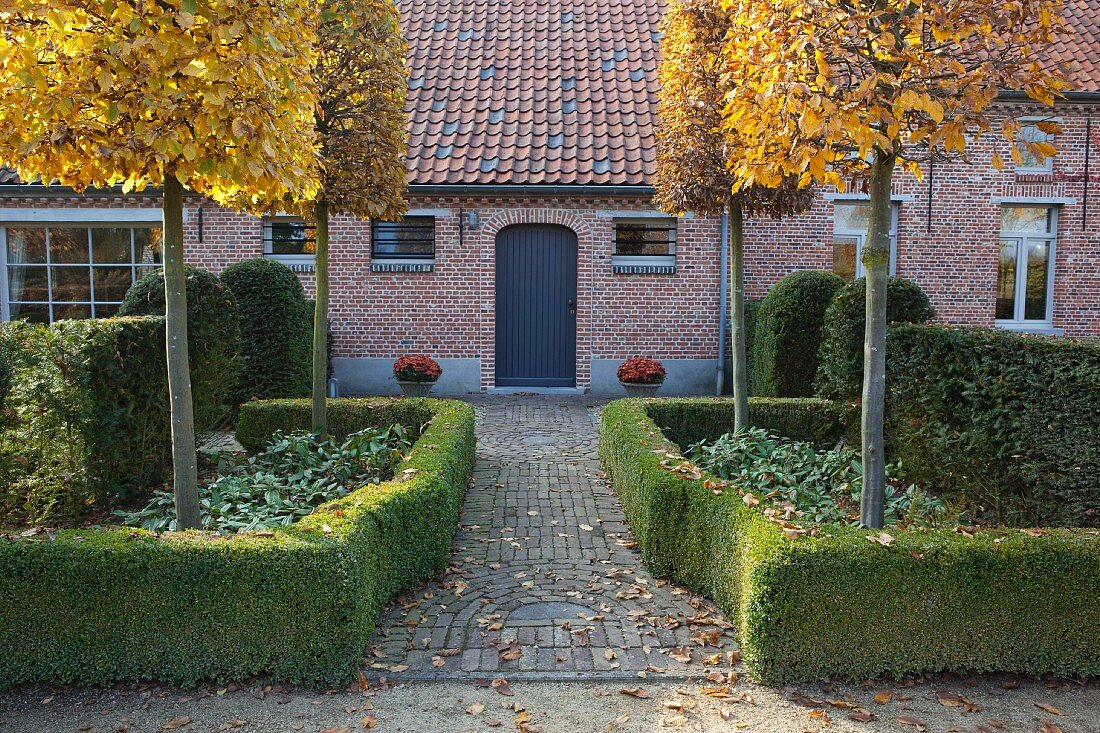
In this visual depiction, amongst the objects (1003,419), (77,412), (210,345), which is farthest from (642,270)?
(77,412)

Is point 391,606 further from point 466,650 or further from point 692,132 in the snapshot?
point 692,132

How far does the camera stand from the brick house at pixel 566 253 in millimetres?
12172

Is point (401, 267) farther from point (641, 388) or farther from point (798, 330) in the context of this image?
Result: point (798, 330)

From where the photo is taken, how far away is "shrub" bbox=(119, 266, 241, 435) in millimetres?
6730

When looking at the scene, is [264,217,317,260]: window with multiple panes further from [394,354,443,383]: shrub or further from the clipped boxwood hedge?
the clipped boxwood hedge

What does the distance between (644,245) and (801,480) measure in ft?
23.0

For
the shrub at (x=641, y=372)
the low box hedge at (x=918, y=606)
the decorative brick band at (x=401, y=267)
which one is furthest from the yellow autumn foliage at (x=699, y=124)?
the decorative brick band at (x=401, y=267)

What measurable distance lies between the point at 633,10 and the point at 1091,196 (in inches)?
331

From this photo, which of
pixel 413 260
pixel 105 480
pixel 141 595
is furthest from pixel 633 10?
pixel 141 595

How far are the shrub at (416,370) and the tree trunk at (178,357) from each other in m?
6.81

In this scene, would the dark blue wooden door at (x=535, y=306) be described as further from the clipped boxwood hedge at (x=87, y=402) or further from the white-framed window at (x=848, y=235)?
the clipped boxwood hedge at (x=87, y=402)

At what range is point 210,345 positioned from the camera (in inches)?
272

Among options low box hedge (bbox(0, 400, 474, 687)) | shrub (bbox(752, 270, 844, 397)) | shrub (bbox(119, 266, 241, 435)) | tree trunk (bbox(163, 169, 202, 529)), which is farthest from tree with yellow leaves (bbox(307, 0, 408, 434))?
shrub (bbox(752, 270, 844, 397))

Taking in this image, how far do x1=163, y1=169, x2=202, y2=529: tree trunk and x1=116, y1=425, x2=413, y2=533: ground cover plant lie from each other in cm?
41
